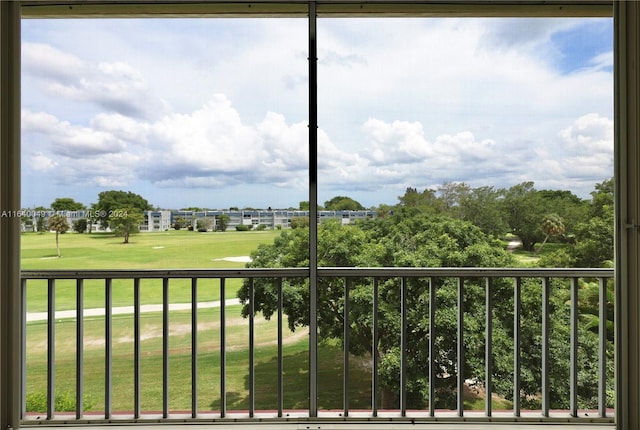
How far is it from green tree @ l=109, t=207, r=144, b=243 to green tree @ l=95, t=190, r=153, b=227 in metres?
0.02

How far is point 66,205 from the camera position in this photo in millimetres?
2318

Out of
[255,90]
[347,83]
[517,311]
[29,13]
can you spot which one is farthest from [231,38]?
[517,311]

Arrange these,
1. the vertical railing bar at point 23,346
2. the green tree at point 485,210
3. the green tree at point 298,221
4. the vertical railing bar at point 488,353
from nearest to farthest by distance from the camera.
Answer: the vertical railing bar at point 23,346 → the vertical railing bar at point 488,353 → the green tree at point 298,221 → the green tree at point 485,210

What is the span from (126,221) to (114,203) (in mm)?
140

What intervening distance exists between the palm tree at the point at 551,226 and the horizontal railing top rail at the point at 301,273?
2.32 ft

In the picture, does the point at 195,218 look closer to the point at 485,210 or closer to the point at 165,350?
the point at 165,350

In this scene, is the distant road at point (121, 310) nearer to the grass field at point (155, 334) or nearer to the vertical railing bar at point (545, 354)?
the grass field at point (155, 334)

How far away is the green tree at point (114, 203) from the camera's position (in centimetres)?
238

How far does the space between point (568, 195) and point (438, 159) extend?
0.97 m

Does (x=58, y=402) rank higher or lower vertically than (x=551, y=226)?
lower

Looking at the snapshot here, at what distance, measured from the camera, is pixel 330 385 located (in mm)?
2883

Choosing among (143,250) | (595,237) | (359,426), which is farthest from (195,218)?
(595,237)

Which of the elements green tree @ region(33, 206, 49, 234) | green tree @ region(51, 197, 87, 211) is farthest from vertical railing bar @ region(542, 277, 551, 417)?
green tree @ region(33, 206, 49, 234)

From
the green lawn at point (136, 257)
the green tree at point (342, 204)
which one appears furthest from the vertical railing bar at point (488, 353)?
the green lawn at point (136, 257)
